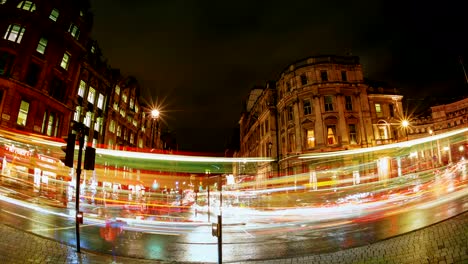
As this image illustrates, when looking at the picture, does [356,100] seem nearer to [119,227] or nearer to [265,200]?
[265,200]

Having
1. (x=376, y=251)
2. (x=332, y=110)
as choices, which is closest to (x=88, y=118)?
(x=332, y=110)

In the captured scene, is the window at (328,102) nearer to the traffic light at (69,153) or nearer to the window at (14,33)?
the traffic light at (69,153)

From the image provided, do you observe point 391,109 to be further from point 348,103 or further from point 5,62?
point 5,62

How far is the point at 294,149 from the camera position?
38188mm

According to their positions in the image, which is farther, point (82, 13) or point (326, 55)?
point (326, 55)

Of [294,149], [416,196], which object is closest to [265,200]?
[294,149]

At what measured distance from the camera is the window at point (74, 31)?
103 feet

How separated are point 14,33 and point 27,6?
3.36 m

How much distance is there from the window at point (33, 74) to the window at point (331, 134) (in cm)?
3365

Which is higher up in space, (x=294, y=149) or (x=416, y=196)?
(x=294, y=149)

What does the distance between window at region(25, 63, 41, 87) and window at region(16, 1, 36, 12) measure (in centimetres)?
559

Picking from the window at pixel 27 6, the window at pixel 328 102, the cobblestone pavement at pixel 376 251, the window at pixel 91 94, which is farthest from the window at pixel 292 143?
the window at pixel 27 6

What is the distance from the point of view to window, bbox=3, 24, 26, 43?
2559 cm

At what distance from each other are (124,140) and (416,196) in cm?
4024
